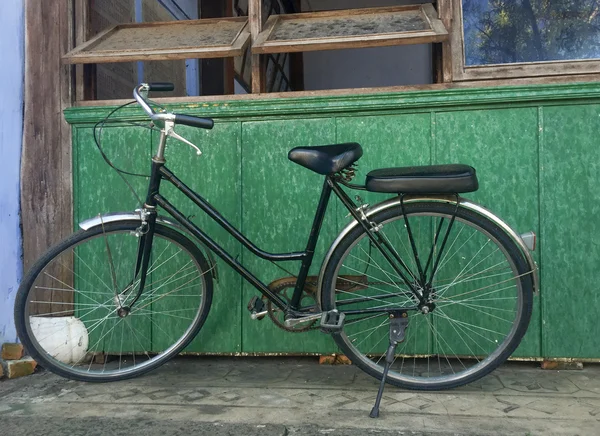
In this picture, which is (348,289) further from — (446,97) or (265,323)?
(446,97)

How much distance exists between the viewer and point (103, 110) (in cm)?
321

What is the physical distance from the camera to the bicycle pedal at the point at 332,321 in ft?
8.39

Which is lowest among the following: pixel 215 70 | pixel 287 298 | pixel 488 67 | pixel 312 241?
pixel 287 298

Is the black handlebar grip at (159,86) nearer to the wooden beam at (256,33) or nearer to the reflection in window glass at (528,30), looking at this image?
the wooden beam at (256,33)

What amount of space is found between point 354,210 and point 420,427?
0.99 meters

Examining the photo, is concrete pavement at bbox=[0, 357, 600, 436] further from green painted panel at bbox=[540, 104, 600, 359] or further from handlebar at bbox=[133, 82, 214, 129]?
handlebar at bbox=[133, 82, 214, 129]

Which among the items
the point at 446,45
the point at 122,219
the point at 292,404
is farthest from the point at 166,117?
the point at 446,45

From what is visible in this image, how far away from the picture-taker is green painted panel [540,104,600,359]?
9.66 ft

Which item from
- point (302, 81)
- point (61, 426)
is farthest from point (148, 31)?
point (302, 81)

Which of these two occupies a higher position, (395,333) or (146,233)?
(146,233)

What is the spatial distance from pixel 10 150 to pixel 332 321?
2.16m

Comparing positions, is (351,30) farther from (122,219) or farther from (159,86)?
(122,219)

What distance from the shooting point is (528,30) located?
3.12 metres

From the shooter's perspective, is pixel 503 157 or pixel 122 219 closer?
pixel 122 219
